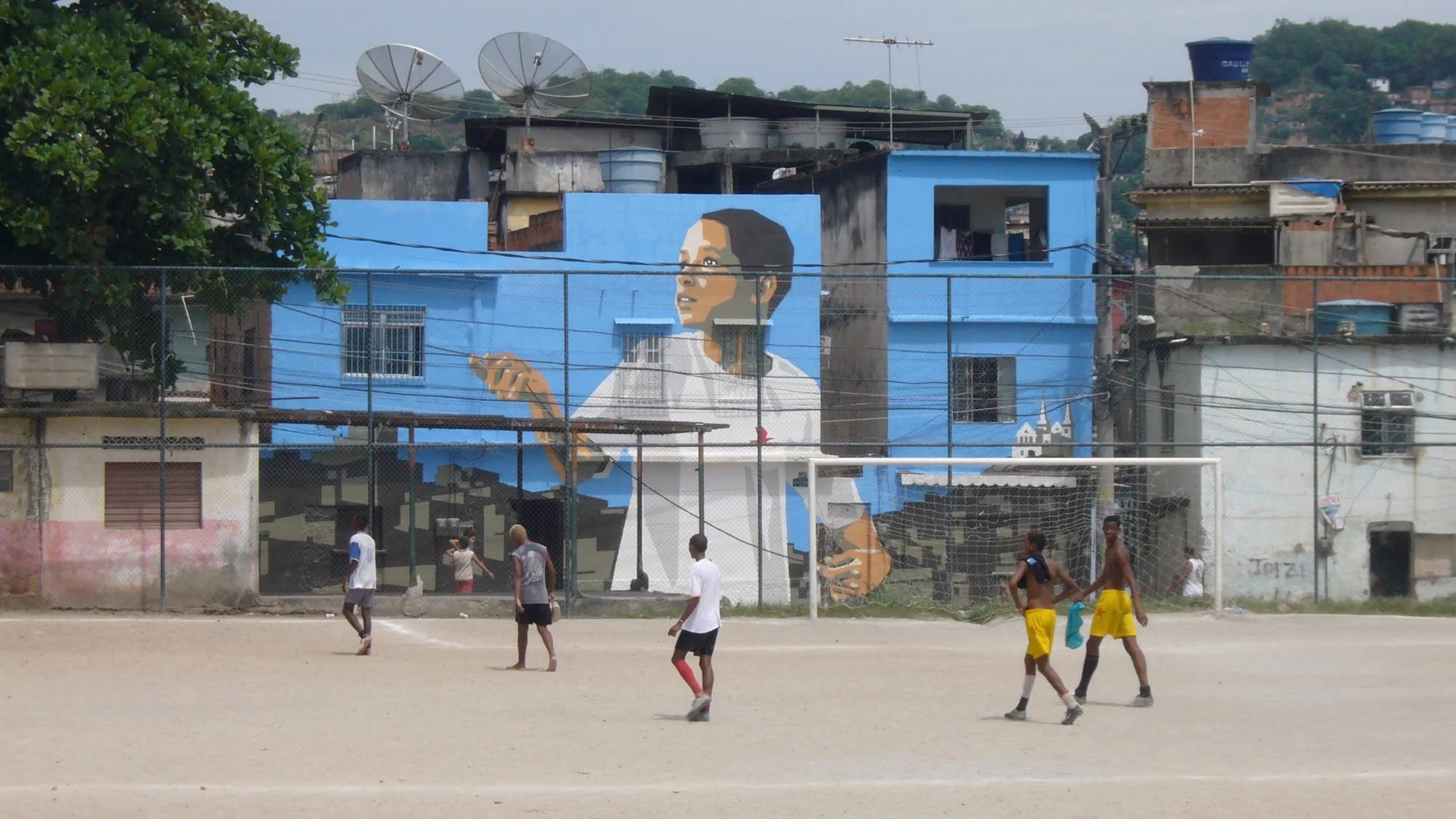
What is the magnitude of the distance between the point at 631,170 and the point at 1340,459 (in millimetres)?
17473

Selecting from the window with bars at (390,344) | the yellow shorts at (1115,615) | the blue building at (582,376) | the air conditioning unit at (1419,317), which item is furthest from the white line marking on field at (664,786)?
the air conditioning unit at (1419,317)

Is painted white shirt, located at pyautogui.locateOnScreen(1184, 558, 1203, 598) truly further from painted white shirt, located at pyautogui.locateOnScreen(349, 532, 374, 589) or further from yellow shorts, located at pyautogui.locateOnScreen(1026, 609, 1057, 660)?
painted white shirt, located at pyautogui.locateOnScreen(349, 532, 374, 589)

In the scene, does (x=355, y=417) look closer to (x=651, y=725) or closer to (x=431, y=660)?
(x=431, y=660)

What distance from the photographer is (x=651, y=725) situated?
40.5 ft

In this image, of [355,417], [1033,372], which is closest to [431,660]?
[355,417]

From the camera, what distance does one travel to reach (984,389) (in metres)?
31.6

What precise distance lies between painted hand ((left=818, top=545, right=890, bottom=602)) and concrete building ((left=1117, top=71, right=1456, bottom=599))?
3.83 m

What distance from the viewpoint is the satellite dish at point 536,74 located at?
36312 millimetres

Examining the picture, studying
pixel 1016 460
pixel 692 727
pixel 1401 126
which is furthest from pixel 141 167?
pixel 1401 126

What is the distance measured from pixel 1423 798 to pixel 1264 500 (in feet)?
56.7

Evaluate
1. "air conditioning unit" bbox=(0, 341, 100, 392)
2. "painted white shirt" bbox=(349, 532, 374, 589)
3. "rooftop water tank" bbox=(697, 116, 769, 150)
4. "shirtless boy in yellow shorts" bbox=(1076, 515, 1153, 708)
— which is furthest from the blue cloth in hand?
"rooftop water tank" bbox=(697, 116, 769, 150)

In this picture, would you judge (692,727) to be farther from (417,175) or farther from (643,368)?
(417,175)

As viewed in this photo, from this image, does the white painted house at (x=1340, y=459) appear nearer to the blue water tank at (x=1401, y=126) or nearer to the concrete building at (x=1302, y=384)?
the concrete building at (x=1302, y=384)

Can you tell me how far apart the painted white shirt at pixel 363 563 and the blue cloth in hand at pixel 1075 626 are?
7.27 meters
